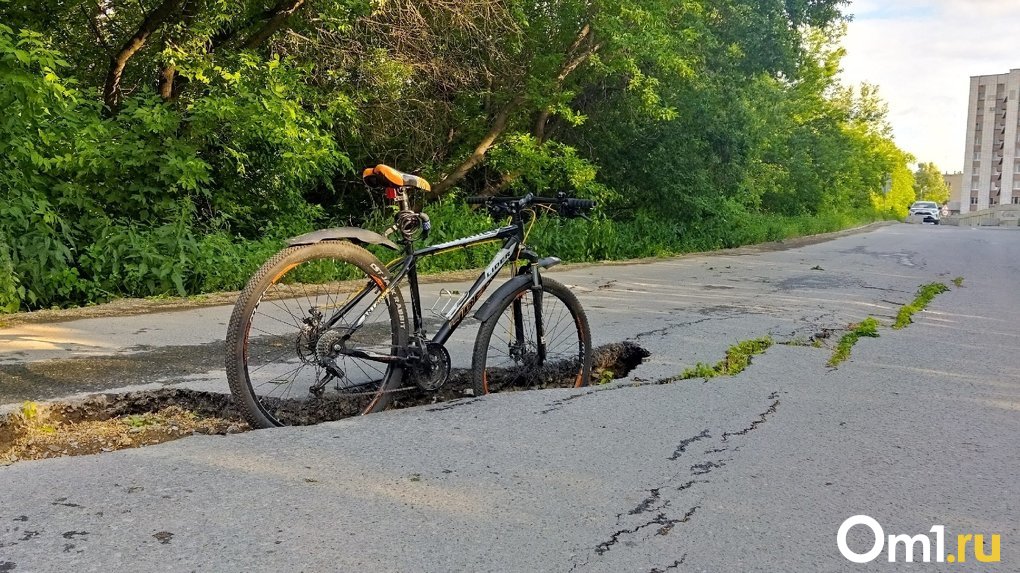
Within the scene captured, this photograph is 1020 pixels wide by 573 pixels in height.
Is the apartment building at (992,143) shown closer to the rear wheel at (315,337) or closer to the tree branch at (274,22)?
the tree branch at (274,22)

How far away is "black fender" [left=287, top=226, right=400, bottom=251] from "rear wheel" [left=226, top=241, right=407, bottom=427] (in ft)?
0.12

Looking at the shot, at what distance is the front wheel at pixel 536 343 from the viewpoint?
14.9ft

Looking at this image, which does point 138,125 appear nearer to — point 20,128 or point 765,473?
point 20,128

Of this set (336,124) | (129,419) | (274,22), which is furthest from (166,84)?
(129,419)

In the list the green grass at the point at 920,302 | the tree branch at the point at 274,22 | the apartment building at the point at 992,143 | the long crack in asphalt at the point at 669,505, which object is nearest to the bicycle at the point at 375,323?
the long crack in asphalt at the point at 669,505

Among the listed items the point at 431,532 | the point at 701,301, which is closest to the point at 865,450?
the point at 431,532

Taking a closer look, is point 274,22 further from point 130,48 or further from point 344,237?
point 344,237

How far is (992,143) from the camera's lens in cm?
13250

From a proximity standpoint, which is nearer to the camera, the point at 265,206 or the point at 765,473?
the point at 765,473

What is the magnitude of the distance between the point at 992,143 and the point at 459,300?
506 ft

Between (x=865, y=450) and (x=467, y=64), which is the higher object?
(x=467, y=64)

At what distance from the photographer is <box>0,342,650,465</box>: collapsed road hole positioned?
11.5 ft

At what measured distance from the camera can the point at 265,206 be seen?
1259 cm

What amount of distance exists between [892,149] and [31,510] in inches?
2417
